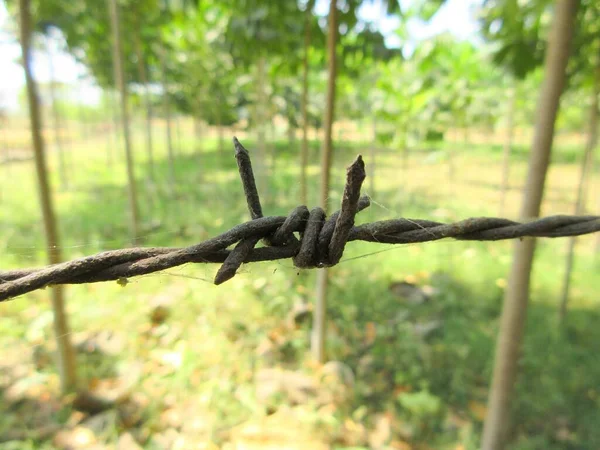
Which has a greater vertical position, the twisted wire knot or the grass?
the twisted wire knot

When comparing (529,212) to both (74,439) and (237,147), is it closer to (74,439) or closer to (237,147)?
(237,147)

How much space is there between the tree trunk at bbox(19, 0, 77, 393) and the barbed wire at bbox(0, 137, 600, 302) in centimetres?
148

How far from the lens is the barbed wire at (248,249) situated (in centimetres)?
56

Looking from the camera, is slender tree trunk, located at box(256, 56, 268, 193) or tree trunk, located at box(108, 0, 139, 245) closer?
tree trunk, located at box(108, 0, 139, 245)

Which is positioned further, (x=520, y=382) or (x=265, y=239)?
(x=520, y=382)

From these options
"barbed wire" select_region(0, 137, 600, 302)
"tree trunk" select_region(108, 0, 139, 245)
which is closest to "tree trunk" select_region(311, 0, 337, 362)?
"barbed wire" select_region(0, 137, 600, 302)

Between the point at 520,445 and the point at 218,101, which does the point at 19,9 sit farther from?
the point at 218,101

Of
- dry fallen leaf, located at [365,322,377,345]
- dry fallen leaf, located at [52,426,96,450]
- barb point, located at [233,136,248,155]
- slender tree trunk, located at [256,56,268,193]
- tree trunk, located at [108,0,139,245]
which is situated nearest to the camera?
barb point, located at [233,136,248,155]

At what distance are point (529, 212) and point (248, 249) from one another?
1.41 metres

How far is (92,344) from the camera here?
3.03 m

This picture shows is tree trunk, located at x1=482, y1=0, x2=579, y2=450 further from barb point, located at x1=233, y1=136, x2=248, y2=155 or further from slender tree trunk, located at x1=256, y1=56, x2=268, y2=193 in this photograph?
slender tree trunk, located at x1=256, y1=56, x2=268, y2=193

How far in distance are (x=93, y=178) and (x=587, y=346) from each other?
11.2 metres

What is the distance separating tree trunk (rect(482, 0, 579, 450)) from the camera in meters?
1.44

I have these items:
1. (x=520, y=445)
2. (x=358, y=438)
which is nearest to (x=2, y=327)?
(x=358, y=438)
